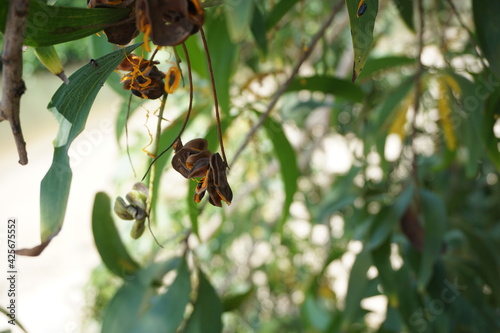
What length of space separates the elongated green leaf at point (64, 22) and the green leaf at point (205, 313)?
0.41m

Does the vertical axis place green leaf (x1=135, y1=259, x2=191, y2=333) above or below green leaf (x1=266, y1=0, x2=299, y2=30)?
below

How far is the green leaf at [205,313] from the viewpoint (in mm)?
637

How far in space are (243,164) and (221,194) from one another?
45.0 inches

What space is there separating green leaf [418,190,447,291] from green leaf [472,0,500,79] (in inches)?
11.7

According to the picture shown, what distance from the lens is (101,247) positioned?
674 millimetres

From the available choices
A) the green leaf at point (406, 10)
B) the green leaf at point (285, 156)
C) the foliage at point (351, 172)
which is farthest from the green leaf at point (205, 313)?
the green leaf at point (406, 10)

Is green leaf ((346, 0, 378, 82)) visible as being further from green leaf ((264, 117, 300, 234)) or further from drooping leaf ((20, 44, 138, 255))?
green leaf ((264, 117, 300, 234))

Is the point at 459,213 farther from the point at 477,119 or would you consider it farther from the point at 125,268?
the point at 125,268

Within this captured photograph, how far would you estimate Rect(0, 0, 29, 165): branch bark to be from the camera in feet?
0.80

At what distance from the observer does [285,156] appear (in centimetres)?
70

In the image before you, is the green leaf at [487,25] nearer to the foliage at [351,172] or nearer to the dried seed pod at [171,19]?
the foliage at [351,172]

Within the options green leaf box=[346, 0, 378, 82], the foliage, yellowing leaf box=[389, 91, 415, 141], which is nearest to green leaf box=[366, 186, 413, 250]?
the foliage

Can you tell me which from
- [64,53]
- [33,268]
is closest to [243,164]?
[33,268]

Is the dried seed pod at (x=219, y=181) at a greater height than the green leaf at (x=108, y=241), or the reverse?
the dried seed pod at (x=219, y=181)
